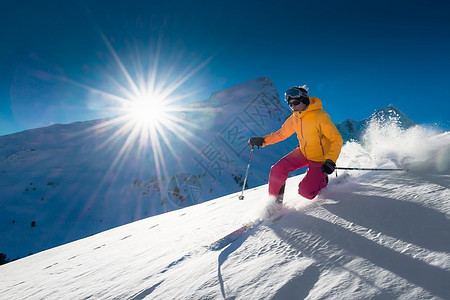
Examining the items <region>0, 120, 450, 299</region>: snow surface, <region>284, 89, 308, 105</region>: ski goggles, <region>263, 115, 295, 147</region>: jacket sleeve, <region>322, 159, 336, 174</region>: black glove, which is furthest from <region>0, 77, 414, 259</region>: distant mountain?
<region>0, 120, 450, 299</region>: snow surface

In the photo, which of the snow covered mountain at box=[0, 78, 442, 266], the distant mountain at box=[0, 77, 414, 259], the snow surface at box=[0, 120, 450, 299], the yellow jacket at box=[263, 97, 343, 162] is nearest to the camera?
the snow surface at box=[0, 120, 450, 299]

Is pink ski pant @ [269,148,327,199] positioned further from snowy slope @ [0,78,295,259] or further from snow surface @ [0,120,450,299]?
snowy slope @ [0,78,295,259]

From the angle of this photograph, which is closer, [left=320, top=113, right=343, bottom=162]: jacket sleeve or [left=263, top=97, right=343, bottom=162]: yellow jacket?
[left=320, top=113, right=343, bottom=162]: jacket sleeve

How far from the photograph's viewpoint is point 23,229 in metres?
11.7

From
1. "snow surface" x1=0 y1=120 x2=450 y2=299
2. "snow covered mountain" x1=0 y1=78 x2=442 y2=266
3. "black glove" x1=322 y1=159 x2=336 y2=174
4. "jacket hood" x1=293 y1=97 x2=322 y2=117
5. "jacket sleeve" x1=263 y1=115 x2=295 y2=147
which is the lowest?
"snow surface" x1=0 y1=120 x2=450 y2=299

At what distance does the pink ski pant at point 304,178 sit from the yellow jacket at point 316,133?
0.12m

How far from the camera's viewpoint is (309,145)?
3.09m

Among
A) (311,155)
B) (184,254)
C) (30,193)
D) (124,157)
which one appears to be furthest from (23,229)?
(311,155)

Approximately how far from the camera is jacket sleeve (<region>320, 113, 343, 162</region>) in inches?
106

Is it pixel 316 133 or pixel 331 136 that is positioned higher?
pixel 316 133

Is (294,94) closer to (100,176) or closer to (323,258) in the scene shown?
(323,258)

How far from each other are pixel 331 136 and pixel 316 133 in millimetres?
205

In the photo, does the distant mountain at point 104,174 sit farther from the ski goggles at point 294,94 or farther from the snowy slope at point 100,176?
the ski goggles at point 294,94

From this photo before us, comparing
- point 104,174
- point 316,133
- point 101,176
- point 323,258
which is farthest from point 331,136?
point 104,174
